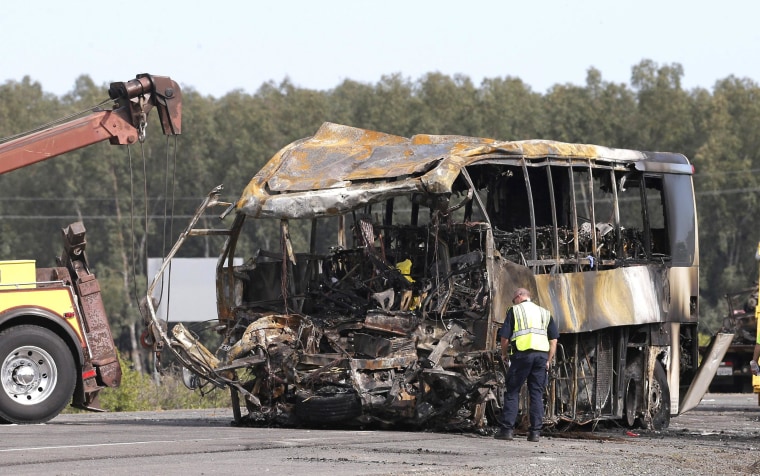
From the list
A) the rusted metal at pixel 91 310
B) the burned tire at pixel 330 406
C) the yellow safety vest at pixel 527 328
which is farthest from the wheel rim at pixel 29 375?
the yellow safety vest at pixel 527 328

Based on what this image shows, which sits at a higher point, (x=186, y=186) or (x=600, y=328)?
(x=186, y=186)

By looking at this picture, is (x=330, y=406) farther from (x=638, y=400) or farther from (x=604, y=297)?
(x=638, y=400)

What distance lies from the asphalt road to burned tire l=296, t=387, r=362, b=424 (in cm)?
18

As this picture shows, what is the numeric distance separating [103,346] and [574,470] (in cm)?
745

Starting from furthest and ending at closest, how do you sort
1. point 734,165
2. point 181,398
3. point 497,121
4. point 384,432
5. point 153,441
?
Result: 1. point 497,121
2. point 734,165
3. point 181,398
4. point 384,432
5. point 153,441

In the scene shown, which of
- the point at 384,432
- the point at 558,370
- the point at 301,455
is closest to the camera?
the point at 301,455

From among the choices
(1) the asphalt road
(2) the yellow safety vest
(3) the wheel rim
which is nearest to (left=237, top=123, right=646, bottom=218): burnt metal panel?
(2) the yellow safety vest

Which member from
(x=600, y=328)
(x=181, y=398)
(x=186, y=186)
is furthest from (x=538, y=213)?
(x=186, y=186)

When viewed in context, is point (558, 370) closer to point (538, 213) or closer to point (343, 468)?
point (538, 213)

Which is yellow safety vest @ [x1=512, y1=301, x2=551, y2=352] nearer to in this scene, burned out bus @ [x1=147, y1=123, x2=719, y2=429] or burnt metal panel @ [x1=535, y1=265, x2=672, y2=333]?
burned out bus @ [x1=147, y1=123, x2=719, y2=429]

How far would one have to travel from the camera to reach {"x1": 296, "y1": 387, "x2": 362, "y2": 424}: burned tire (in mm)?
14922

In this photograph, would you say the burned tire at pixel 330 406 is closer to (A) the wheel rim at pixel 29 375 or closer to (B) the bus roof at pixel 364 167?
(B) the bus roof at pixel 364 167

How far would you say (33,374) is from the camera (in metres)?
16.6

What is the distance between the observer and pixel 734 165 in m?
74.4
